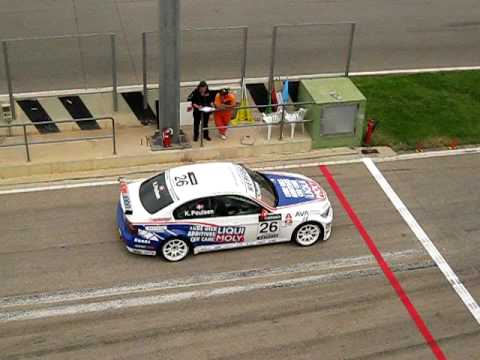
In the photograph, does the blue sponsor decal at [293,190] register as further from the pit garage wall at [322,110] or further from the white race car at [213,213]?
the pit garage wall at [322,110]

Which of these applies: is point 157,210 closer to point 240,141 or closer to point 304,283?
point 304,283

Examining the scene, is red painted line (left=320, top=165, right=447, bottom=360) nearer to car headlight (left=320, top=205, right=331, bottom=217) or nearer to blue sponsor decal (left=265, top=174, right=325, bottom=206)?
car headlight (left=320, top=205, right=331, bottom=217)

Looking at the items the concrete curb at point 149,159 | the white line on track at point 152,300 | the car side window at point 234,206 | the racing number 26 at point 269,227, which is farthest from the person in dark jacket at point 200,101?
the white line on track at point 152,300

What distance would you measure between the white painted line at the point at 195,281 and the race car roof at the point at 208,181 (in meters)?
1.40

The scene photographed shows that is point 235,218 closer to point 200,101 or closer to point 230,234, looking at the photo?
point 230,234

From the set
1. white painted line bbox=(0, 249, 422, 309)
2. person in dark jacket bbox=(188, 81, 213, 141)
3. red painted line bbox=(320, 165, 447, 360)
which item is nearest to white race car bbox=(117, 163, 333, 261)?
white painted line bbox=(0, 249, 422, 309)

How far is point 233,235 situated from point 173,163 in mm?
3676

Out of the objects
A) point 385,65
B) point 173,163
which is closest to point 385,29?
point 385,65

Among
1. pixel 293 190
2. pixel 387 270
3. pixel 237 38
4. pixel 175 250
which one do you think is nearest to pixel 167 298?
pixel 175 250

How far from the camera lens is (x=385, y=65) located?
20359mm

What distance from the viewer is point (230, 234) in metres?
12.4

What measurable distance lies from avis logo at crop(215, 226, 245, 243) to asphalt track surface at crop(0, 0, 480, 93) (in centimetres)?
696

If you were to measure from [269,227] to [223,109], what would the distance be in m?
3.98

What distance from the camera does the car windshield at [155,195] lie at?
12172 mm
